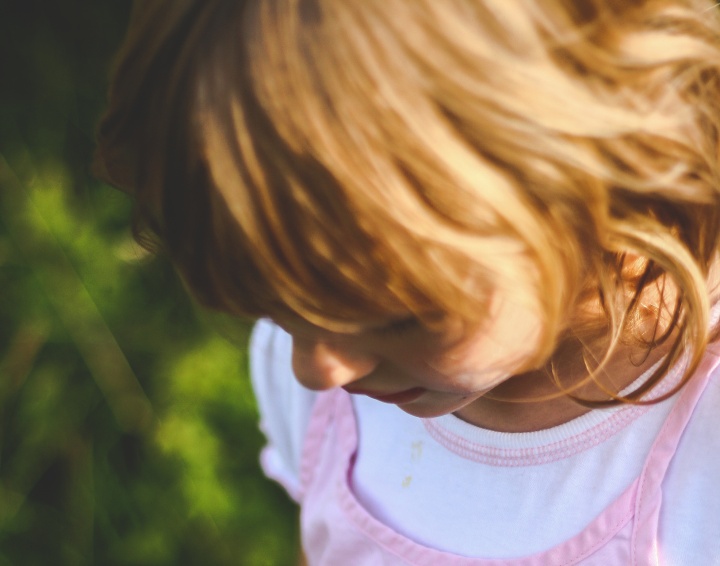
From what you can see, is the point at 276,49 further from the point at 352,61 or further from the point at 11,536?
the point at 11,536

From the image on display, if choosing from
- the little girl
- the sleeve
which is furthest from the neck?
the sleeve

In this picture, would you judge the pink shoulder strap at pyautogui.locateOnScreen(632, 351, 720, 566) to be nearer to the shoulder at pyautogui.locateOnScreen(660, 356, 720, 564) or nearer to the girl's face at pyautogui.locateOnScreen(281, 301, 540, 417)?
the shoulder at pyautogui.locateOnScreen(660, 356, 720, 564)

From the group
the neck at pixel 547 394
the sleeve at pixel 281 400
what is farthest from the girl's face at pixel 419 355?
the sleeve at pixel 281 400

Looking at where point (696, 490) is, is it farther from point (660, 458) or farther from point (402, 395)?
point (402, 395)

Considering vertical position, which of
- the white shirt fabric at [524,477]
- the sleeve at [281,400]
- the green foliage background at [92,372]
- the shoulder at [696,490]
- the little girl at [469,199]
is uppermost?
the little girl at [469,199]

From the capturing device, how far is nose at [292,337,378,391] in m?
0.67

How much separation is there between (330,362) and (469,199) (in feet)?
0.61

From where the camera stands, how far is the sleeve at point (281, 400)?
106 centimetres

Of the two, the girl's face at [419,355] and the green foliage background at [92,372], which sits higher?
the girl's face at [419,355]

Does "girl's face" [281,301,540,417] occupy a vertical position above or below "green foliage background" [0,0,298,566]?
above

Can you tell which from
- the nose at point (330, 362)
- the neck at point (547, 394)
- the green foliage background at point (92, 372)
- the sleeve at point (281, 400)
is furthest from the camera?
the green foliage background at point (92, 372)

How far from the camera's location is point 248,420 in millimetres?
1479

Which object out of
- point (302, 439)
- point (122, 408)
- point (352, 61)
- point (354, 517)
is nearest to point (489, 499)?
point (354, 517)

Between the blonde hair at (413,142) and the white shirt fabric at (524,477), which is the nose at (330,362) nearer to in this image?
the blonde hair at (413,142)
